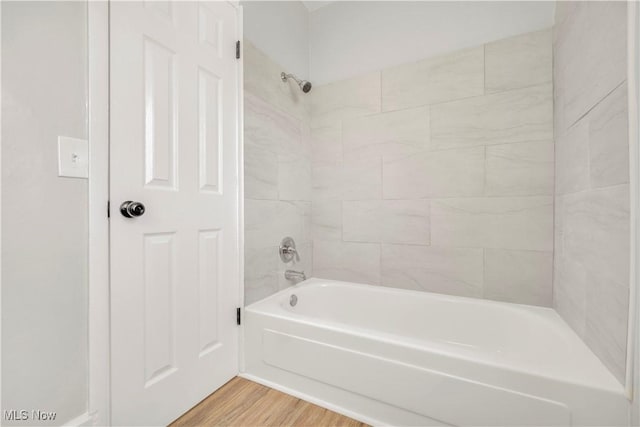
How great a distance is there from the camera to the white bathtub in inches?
35.5

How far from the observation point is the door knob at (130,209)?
1.01m

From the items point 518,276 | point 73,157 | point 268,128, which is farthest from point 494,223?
point 73,157

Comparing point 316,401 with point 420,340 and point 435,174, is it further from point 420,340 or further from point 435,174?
point 435,174

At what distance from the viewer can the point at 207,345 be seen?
54.1 inches

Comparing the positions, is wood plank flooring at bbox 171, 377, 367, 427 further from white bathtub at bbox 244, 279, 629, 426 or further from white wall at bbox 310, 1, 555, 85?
white wall at bbox 310, 1, 555, 85

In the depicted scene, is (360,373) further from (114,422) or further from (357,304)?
(114,422)

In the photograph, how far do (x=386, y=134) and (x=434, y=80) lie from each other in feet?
1.43

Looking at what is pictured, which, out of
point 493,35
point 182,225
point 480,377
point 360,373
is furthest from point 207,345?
point 493,35

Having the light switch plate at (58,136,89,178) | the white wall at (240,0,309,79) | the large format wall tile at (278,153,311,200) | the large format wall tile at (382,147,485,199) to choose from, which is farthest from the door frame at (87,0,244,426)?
the large format wall tile at (382,147,485,199)

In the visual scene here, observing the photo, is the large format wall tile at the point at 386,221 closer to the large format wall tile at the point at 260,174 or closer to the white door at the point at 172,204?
the large format wall tile at the point at 260,174

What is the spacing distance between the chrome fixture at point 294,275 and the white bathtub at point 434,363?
104 mm

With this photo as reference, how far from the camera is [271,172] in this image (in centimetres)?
179

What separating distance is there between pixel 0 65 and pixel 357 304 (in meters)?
1.93

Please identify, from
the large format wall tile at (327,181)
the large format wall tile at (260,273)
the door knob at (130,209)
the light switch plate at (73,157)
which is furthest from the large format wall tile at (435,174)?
the light switch plate at (73,157)
